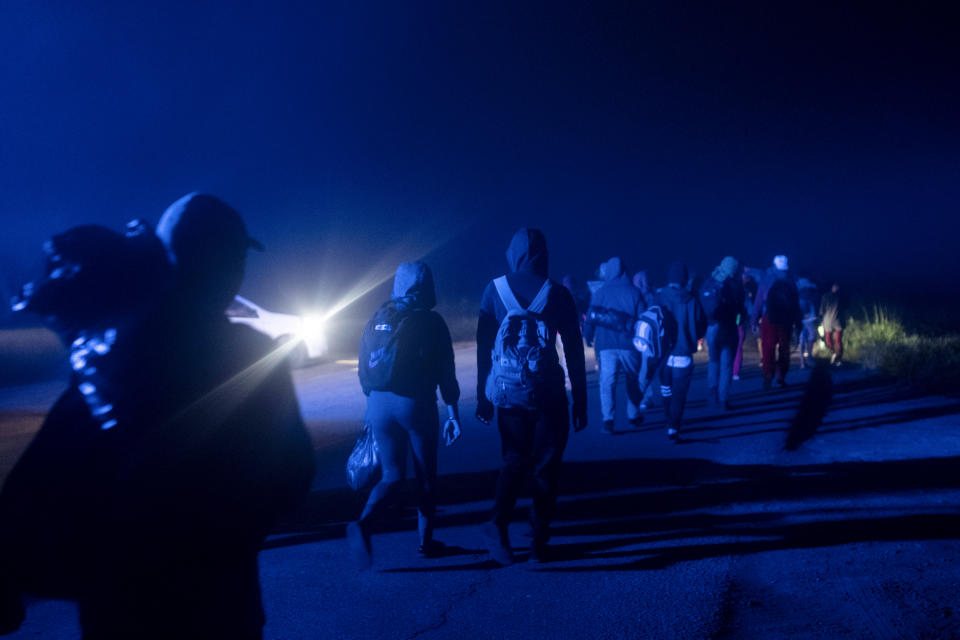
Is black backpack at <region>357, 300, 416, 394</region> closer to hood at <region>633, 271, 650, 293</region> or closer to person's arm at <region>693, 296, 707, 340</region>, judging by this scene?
person's arm at <region>693, 296, 707, 340</region>

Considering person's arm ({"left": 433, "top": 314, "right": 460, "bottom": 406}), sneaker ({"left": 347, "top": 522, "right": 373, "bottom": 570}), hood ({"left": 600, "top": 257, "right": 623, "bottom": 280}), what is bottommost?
sneaker ({"left": 347, "top": 522, "right": 373, "bottom": 570})

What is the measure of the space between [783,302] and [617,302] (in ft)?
12.9

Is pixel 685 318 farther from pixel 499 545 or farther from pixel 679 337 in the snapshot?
pixel 499 545

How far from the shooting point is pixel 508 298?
4188 millimetres

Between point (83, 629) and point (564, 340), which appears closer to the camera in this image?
point (83, 629)

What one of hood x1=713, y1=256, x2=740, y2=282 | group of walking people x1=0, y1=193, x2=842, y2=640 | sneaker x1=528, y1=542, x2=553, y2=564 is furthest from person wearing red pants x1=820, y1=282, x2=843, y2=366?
group of walking people x1=0, y1=193, x2=842, y2=640

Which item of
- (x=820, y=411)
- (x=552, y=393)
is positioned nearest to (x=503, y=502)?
(x=552, y=393)

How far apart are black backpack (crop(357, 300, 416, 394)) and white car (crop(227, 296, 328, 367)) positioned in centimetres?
1106

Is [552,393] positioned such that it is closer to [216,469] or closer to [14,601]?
[216,469]

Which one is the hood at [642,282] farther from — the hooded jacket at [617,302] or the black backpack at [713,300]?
the hooded jacket at [617,302]

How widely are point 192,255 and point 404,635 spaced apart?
259cm

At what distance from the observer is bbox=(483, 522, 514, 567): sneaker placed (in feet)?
14.0

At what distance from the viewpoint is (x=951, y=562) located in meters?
4.07

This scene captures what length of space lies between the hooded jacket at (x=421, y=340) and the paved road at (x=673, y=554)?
1.21 m
